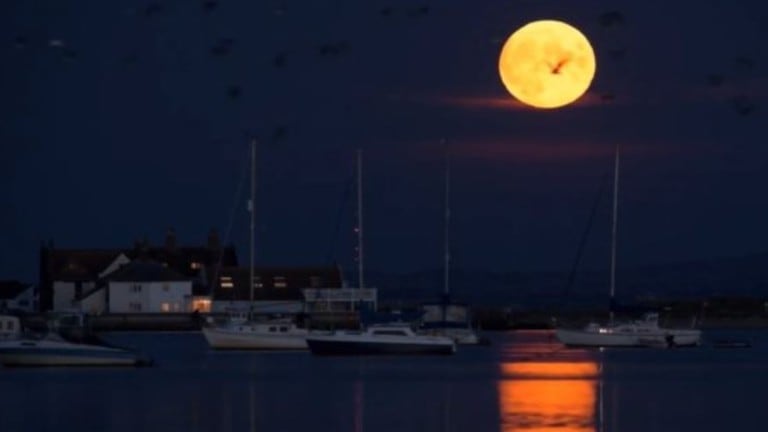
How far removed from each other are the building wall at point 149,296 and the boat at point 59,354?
54508mm

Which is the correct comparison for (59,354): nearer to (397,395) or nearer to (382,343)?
(382,343)

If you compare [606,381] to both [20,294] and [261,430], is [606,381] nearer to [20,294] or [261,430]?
[261,430]

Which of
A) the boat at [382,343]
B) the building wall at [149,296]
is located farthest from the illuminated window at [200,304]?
the boat at [382,343]

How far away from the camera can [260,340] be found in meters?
102

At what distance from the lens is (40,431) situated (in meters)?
52.6

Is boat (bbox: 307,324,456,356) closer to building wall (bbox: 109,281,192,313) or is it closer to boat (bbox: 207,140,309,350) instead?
boat (bbox: 207,140,309,350)

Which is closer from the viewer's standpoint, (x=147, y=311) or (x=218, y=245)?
(x=147, y=311)

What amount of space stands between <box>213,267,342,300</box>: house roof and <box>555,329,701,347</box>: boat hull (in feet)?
108

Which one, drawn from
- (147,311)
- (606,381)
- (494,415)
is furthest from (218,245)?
(494,415)

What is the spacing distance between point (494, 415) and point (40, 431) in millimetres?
12219

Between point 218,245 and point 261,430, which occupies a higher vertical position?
point 218,245

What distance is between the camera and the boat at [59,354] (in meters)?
83.4

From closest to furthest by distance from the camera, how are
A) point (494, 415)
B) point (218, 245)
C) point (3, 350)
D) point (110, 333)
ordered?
point (494, 415) < point (3, 350) < point (110, 333) < point (218, 245)

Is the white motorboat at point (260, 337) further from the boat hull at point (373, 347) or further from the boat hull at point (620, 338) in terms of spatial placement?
the boat hull at point (620, 338)
